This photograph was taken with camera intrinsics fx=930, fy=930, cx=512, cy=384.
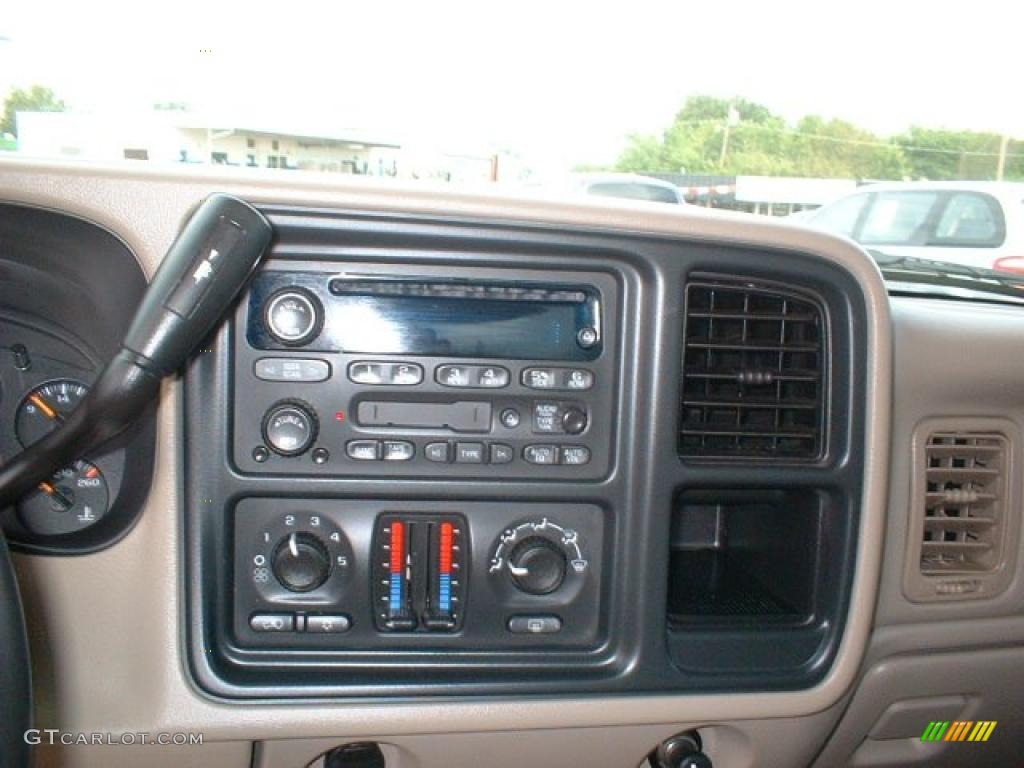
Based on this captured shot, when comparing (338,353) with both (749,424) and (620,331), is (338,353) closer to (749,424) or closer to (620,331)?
(620,331)

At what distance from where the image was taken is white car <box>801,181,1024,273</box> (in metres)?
2.44

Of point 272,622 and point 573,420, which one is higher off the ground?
point 573,420

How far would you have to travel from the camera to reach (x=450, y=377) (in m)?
1.40

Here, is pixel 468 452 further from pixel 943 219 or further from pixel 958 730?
pixel 943 219

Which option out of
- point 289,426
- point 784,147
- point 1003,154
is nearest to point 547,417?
point 289,426

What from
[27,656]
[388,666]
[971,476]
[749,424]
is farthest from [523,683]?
[971,476]

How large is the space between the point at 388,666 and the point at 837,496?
78 cm

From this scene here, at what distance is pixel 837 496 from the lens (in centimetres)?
154

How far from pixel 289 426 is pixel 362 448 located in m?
0.11

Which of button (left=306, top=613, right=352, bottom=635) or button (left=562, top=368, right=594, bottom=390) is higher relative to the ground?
button (left=562, top=368, right=594, bottom=390)

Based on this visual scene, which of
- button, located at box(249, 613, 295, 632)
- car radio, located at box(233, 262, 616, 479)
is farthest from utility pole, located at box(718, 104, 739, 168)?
button, located at box(249, 613, 295, 632)

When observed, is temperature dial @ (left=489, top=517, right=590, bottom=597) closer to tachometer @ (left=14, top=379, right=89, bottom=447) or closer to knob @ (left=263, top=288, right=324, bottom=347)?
knob @ (left=263, top=288, right=324, bottom=347)

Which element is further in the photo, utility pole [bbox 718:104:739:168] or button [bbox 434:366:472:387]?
utility pole [bbox 718:104:739:168]

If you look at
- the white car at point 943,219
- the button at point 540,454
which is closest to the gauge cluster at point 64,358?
the button at point 540,454
